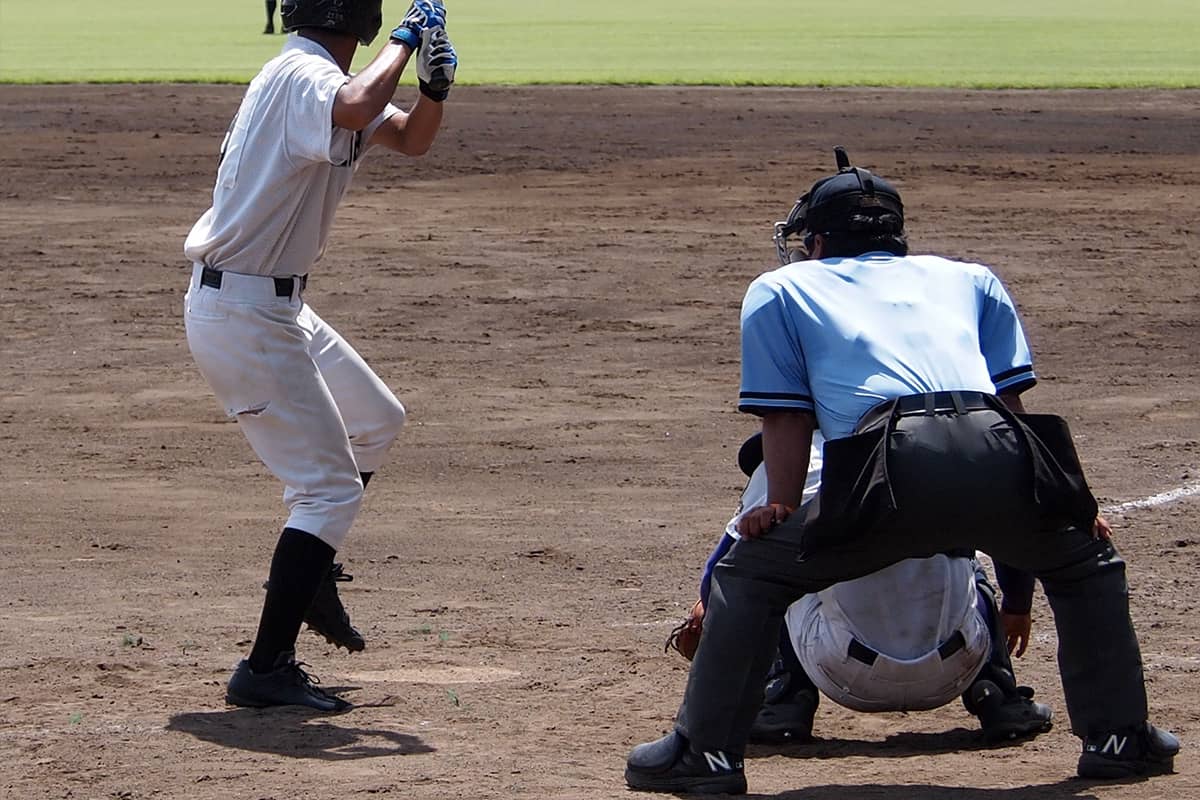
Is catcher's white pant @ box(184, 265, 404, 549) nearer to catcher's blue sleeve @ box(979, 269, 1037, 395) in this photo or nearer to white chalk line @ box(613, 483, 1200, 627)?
catcher's blue sleeve @ box(979, 269, 1037, 395)

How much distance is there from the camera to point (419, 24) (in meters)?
4.89

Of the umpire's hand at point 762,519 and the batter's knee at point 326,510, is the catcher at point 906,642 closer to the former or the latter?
the umpire's hand at point 762,519

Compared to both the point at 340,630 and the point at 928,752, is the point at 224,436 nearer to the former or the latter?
the point at 340,630

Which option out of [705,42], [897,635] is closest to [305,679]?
[897,635]

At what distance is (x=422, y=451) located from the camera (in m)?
8.23

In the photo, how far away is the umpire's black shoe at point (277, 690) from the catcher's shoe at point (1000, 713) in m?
1.59

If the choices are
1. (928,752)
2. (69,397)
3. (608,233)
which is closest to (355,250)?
(608,233)

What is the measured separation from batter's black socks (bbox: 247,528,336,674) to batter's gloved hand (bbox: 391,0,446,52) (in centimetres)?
128

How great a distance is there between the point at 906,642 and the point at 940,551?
0.44 m

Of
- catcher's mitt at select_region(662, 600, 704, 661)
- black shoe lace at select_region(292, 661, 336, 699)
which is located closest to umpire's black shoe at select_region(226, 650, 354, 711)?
black shoe lace at select_region(292, 661, 336, 699)

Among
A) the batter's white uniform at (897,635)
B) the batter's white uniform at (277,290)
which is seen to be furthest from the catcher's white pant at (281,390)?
Result: the batter's white uniform at (897,635)

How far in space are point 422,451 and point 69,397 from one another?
2.09 m

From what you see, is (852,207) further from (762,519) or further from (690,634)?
(690,634)

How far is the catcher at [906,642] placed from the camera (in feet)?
14.2
